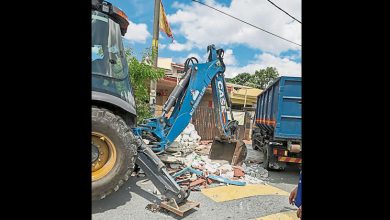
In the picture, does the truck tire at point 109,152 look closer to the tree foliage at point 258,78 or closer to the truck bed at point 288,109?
the truck bed at point 288,109

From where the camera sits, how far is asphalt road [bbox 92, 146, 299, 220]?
11.9 ft

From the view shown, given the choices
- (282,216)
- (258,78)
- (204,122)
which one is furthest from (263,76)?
(282,216)

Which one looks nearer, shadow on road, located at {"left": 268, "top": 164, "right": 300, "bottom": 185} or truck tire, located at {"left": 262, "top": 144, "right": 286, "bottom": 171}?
shadow on road, located at {"left": 268, "top": 164, "right": 300, "bottom": 185}

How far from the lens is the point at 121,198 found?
413cm

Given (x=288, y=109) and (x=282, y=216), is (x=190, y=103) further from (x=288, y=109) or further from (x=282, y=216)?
(x=282, y=216)

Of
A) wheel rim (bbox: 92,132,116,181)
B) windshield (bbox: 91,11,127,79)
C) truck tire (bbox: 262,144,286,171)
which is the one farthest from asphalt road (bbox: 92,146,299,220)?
windshield (bbox: 91,11,127,79)

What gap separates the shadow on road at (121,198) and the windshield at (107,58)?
1.61 m

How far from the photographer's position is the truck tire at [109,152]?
3.20 m

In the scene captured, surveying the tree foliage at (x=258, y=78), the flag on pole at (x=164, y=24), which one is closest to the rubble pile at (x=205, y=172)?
the flag on pole at (x=164, y=24)

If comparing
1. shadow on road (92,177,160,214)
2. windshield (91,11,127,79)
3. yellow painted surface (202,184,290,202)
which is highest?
windshield (91,11,127,79)

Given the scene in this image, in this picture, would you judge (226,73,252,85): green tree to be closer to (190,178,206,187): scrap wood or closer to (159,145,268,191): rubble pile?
(159,145,268,191): rubble pile

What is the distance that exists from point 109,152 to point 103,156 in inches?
3.5
